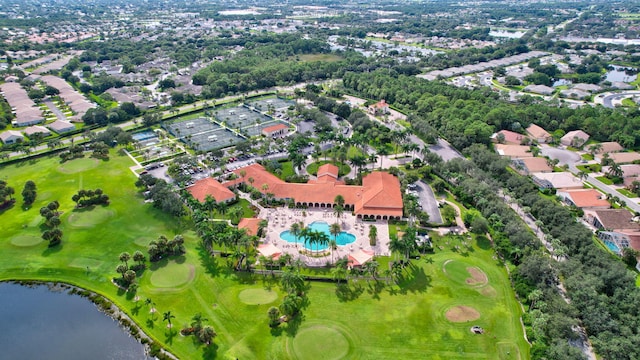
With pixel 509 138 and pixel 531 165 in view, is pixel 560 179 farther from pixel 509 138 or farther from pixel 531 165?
pixel 509 138

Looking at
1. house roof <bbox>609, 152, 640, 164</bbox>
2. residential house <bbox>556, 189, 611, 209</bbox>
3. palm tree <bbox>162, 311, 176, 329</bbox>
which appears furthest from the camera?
house roof <bbox>609, 152, 640, 164</bbox>

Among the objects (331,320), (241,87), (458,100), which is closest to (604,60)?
(458,100)

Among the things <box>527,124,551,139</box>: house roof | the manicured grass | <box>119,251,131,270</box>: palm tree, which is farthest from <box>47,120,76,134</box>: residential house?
<box>527,124,551,139</box>: house roof

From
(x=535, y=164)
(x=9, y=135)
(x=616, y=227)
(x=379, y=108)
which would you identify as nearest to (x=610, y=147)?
(x=535, y=164)

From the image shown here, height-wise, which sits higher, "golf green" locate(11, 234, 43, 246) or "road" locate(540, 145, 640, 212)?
"road" locate(540, 145, 640, 212)

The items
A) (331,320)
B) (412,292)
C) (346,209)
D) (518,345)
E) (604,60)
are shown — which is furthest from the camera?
(604,60)

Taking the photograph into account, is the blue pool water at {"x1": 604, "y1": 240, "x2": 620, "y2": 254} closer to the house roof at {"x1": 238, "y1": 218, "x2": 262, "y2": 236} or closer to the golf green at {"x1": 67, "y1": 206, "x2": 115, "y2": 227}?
the house roof at {"x1": 238, "y1": 218, "x2": 262, "y2": 236}

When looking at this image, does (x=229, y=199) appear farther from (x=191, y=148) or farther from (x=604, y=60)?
(x=604, y=60)
